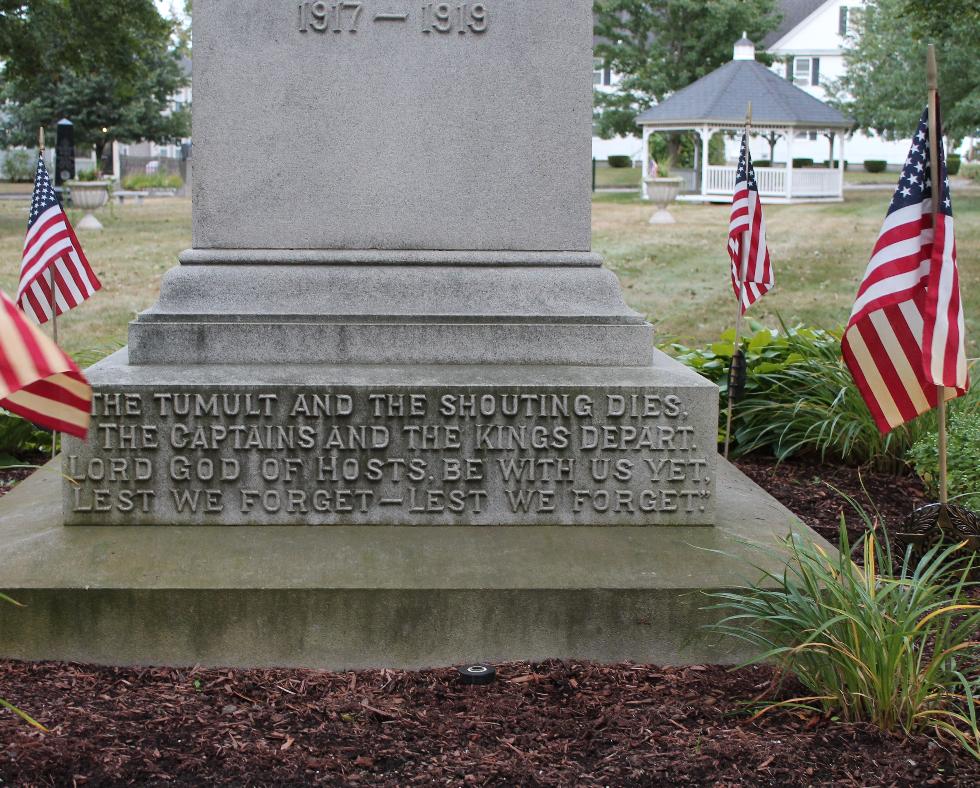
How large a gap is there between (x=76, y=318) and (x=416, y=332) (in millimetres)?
9432

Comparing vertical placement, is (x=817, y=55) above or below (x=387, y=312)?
above

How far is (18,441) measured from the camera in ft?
24.5

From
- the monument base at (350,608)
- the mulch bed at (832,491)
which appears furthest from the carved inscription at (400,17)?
the mulch bed at (832,491)

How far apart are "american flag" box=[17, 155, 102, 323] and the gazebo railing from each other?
3460 cm

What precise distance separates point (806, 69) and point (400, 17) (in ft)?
237

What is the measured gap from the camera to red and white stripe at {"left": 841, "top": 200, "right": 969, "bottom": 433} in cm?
489

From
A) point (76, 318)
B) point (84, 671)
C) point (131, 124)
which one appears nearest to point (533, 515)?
point (84, 671)

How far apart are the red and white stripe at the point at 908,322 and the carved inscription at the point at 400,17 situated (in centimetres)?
186

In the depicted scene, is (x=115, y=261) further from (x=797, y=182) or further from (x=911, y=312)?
(x=797, y=182)

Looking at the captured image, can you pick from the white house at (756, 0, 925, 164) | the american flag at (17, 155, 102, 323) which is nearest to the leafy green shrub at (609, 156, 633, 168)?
the white house at (756, 0, 925, 164)

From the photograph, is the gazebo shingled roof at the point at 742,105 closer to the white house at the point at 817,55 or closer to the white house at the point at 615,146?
the white house at the point at 817,55

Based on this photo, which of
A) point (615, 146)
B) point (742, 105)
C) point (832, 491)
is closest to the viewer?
point (832, 491)

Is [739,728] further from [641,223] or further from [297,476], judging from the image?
[641,223]

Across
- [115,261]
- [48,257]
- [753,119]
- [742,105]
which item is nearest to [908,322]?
[48,257]
